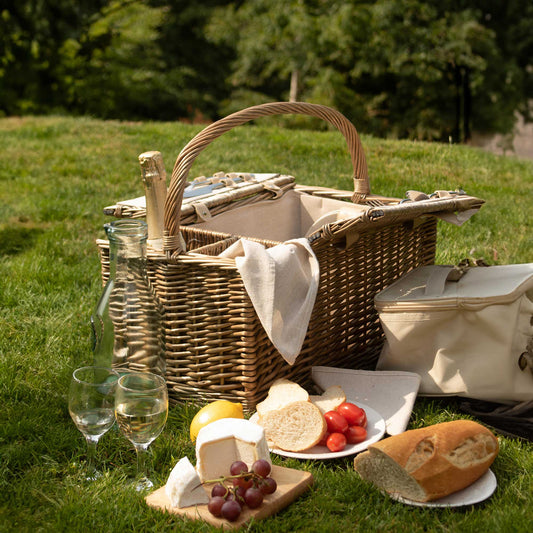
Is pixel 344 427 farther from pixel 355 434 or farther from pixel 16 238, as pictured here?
pixel 16 238

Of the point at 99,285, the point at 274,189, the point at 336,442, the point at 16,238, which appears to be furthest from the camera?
the point at 16,238

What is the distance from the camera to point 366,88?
13656mm

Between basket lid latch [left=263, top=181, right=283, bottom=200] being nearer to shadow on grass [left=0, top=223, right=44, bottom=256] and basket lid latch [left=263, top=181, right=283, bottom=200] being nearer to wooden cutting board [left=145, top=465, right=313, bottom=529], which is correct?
wooden cutting board [left=145, top=465, right=313, bottom=529]

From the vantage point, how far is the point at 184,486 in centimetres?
182

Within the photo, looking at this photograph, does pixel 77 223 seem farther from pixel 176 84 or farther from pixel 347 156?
pixel 176 84

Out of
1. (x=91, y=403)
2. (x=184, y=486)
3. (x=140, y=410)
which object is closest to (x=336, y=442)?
(x=184, y=486)

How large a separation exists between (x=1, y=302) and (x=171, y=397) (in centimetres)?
127

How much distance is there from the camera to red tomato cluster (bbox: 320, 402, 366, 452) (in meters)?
2.11

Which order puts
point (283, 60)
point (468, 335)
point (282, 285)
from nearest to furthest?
point (282, 285)
point (468, 335)
point (283, 60)

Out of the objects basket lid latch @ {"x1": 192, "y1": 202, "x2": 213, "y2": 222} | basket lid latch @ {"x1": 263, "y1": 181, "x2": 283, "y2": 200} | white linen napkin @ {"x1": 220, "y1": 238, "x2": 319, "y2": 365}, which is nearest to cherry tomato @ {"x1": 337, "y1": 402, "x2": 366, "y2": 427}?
white linen napkin @ {"x1": 220, "y1": 238, "x2": 319, "y2": 365}

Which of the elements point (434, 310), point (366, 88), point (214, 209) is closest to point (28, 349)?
point (214, 209)

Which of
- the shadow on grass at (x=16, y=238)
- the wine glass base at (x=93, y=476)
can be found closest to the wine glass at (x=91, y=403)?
the wine glass base at (x=93, y=476)

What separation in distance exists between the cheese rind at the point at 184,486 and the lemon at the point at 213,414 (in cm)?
30

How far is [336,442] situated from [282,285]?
1.66 feet
